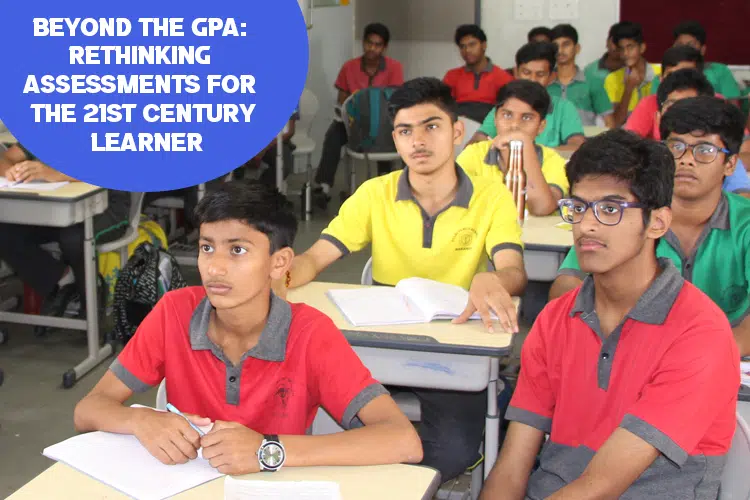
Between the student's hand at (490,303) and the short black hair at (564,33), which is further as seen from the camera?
the short black hair at (564,33)

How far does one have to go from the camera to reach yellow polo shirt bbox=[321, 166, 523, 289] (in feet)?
9.31

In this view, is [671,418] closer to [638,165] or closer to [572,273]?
[638,165]

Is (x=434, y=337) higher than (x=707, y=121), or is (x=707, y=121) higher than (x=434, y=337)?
(x=707, y=121)

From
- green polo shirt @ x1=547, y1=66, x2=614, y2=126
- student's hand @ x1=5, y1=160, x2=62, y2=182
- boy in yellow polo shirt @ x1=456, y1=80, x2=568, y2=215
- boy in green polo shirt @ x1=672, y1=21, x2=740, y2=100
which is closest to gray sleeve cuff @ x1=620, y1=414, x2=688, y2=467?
boy in yellow polo shirt @ x1=456, y1=80, x2=568, y2=215

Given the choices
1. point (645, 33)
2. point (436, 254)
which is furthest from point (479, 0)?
point (436, 254)

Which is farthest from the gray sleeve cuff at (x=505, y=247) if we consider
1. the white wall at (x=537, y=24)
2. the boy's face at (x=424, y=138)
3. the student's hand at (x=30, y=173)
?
the white wall at (x=537, y=24)

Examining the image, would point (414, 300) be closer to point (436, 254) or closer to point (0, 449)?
point (436, 254)

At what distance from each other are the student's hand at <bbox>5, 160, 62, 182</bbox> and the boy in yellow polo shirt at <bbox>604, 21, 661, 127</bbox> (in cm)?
421

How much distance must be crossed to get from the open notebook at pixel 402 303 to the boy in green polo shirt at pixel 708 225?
0.29 meters

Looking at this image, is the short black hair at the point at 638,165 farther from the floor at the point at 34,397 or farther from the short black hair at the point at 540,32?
the short black hair at the point at 540,32

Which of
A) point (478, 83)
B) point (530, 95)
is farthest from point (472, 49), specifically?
point (530, 95)

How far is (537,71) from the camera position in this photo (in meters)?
5.34

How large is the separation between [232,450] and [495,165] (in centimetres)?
236

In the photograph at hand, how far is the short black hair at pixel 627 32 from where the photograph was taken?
23.3 feet
